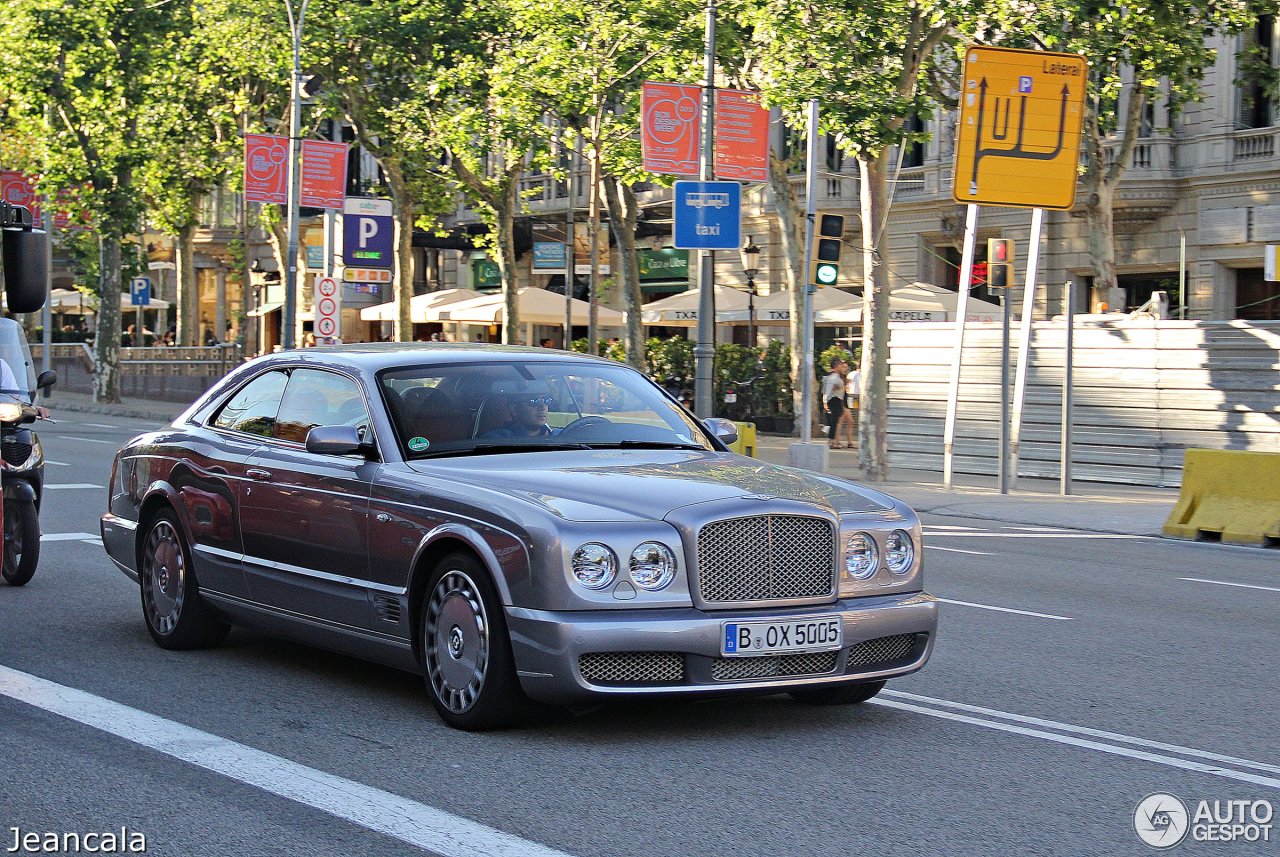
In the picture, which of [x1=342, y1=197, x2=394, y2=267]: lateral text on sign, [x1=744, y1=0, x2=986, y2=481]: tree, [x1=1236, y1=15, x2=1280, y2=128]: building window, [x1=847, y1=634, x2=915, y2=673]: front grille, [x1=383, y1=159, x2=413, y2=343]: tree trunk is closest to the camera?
[x1=847, y1=634, x2=915, y2=673]: front grille

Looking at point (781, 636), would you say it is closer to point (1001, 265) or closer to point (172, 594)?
point (172, 594)

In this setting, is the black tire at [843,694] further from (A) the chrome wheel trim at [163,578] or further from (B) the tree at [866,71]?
(B) the tree at [866,71]

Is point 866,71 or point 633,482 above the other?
point 866,71

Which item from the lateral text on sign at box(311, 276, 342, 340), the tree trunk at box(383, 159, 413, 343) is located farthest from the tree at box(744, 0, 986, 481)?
the tree trunk at box(383, 159, 413, 343)

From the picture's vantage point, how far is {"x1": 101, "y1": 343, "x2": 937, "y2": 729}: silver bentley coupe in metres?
6.66

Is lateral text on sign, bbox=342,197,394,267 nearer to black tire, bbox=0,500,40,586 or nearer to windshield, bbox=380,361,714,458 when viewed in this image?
black tire, bbox=0,500,40,586

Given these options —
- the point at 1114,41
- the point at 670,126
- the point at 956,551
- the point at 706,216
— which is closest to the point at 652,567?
the point at 956,551

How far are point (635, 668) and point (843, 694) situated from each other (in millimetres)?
1255

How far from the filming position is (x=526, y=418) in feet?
25.9

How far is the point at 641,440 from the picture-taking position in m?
8.01

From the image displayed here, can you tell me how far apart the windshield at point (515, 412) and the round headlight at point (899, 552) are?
124 cm

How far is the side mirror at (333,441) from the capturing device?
7668 mm

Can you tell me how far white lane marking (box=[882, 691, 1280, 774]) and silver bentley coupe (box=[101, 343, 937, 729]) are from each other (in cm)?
45

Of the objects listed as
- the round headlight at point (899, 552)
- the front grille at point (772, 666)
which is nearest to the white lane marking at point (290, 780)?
the front grille at point (772, 666)
